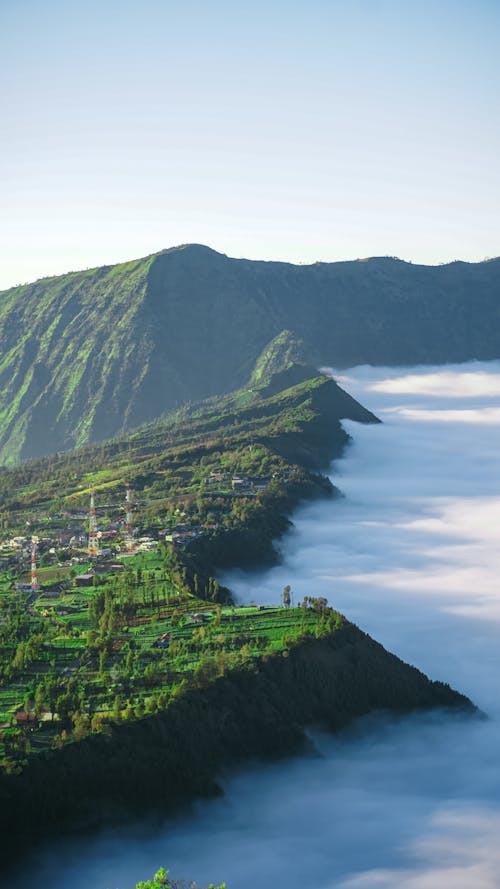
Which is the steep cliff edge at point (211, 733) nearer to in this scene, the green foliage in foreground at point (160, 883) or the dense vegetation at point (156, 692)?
the dense vegetation at point (156, 692)

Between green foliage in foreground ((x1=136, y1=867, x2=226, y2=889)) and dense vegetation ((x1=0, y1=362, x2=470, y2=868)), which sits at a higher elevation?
dense vegetation ((x1=0, y1=362, x2=470, y2=868))

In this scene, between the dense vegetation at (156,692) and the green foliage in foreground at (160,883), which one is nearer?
the green foliage in foreground at (160,883)

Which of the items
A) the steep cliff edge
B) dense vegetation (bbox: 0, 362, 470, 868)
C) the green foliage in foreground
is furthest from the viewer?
dense vegetation (bbox: 0, 362, 470, 868)

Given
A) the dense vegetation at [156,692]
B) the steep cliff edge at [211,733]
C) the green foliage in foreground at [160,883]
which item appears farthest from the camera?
the dense vegetation at [156,692]

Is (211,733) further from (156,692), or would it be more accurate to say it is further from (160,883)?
(160,883)

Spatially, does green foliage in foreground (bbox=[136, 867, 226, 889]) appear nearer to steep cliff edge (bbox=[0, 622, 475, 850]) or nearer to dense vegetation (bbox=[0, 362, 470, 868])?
steep cliff edge (bbox=[0, 622, 475, 850])

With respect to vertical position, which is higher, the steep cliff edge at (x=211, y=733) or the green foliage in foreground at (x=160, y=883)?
the steep cliff edge at (x=211, y=733)

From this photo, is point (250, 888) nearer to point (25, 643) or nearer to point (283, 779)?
point (283, 779)

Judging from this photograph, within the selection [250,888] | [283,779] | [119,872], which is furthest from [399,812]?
[119,872]

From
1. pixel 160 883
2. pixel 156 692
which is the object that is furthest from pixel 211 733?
pixel 160 883

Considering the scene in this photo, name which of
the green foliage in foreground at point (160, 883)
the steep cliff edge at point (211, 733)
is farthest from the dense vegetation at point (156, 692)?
the green foliage in foreground at point (160, 883)

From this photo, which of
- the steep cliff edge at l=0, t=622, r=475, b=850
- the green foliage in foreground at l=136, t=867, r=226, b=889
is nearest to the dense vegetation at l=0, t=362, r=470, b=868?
the steep cliff edge at l=0, t=622, r=475, b=850
